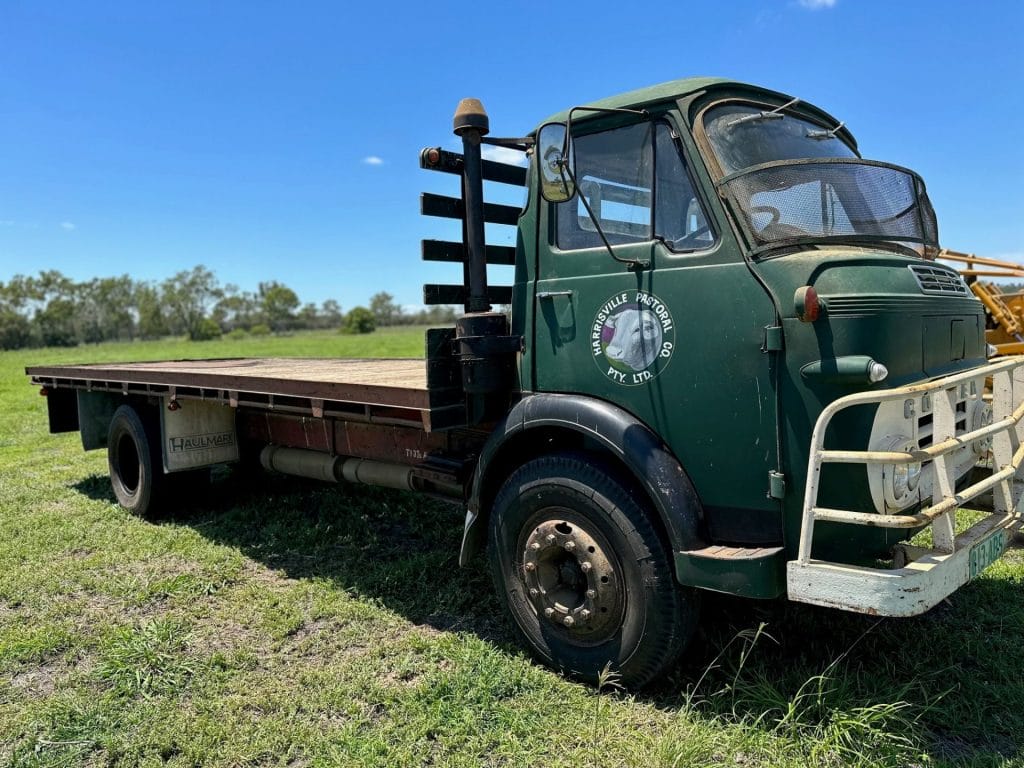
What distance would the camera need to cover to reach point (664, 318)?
3.14 meters

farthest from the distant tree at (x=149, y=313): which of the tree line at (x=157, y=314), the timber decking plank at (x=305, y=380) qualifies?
the timber decking plank at (x=305, y=380)

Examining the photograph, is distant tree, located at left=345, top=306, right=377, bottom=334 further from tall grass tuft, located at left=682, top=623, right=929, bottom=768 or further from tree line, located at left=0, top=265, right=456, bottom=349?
tall grass tuft, located at left=682, top=623, right=929, bottom=768

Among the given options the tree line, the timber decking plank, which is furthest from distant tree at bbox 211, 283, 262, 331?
the timber decking plank

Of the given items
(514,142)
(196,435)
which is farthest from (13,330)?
(514,142)

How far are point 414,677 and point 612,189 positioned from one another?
8.25 feet

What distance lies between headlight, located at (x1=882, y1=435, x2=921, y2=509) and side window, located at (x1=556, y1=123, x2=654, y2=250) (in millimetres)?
1324

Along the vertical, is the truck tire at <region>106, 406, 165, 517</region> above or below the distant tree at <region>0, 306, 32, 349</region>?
below

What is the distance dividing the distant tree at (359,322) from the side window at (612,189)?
290 ft

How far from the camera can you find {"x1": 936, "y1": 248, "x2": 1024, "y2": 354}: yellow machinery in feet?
26.7

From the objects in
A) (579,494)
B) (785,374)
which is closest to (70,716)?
(579,494)

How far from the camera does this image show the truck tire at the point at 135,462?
6.28m

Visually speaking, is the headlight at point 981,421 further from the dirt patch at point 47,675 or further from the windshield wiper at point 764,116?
the dirt patch at point 47,675

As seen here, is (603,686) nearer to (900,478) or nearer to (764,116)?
(900,478)

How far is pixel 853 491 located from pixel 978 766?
1065mm
